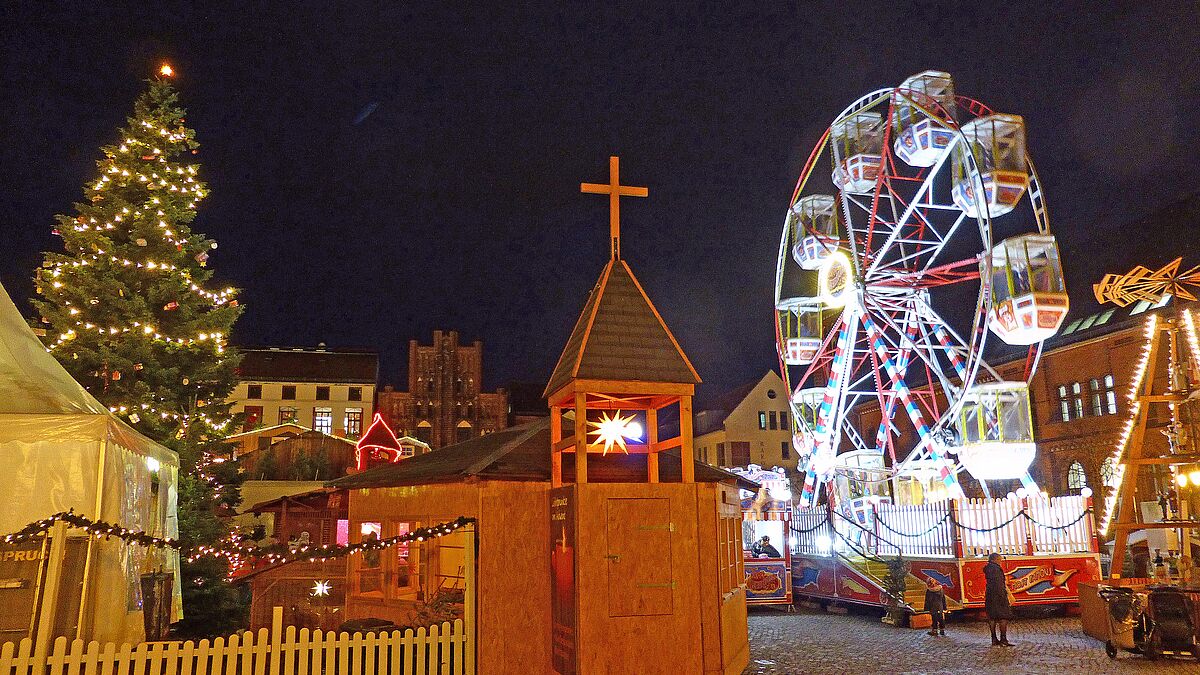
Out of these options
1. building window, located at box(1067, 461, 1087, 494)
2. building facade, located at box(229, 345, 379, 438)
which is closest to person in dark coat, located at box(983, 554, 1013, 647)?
building window, located at box(1067, 461, 1087, 494)

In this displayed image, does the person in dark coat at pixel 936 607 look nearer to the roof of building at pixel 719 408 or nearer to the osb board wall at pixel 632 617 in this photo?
the osb board wall at pixel 632 617

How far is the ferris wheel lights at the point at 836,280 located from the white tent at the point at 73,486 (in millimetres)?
20368

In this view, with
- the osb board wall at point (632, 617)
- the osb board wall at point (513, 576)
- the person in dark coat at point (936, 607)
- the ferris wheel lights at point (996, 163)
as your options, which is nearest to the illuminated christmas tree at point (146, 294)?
the osb board wall at point (513, 576)

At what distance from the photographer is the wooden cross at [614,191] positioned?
10523mm

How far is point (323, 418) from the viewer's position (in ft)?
185

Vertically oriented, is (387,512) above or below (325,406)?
below

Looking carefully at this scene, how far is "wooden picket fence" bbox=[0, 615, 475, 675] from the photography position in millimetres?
8102

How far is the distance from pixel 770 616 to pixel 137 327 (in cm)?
1471

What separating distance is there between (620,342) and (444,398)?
1933 inches

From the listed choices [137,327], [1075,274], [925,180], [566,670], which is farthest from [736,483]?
[1075,274]

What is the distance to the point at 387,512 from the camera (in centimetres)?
1289

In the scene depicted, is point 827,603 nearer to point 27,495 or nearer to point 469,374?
point 27,495

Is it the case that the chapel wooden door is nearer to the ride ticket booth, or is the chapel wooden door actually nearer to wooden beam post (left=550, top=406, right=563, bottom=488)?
wooden beam post (left=550, top=406, right=563, bottom=488)

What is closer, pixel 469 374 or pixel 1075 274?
pixel 1075 274
